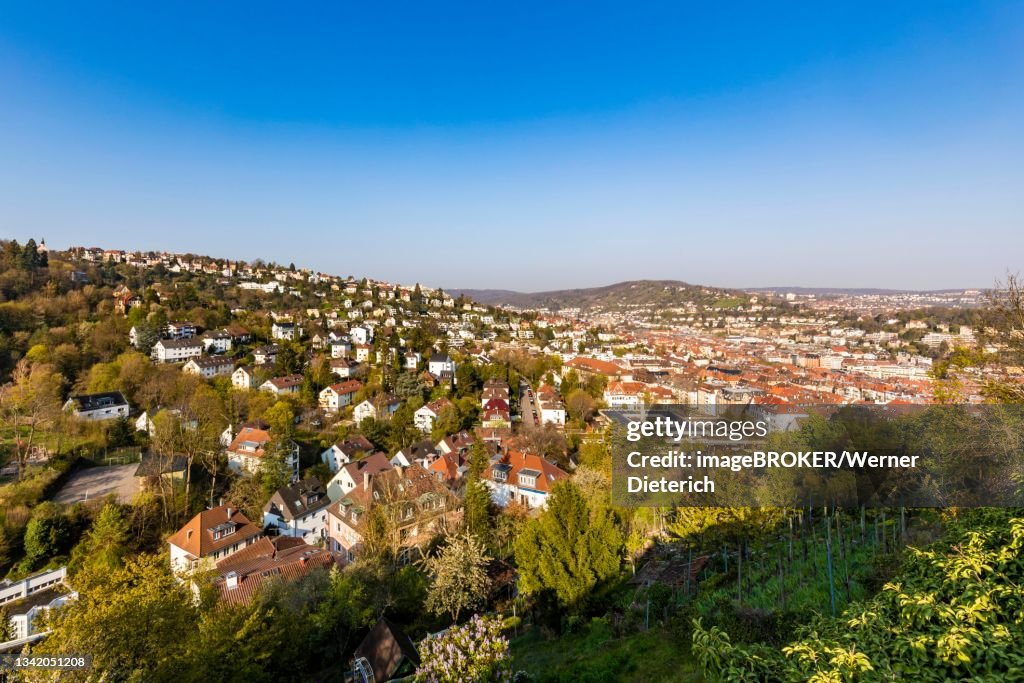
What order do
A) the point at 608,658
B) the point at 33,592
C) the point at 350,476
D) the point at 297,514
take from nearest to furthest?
the point at 608,658 < the point at 33,592 < the point at 297,514 < the point at 350,476

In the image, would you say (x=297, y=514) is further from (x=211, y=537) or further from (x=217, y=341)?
(x=217, y=341)

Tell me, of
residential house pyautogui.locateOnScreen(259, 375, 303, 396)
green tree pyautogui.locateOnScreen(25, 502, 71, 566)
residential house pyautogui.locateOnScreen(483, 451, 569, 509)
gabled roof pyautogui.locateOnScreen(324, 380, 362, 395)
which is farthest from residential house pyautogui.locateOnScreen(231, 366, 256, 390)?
residential house pyautogui.locateOnScreen(483, 451, 569, 509)

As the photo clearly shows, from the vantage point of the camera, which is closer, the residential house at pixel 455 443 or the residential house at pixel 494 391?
the residential house at pixel 455 443

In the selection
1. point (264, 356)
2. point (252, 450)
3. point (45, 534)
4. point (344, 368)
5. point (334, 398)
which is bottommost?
point (45, 534)

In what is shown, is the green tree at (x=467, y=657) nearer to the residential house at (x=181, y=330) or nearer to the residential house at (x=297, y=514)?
the residential house at (x=297, y=514)

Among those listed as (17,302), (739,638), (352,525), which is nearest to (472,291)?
(17,302)

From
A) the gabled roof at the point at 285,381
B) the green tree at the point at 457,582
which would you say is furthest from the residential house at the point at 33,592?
the gabled roof at the point at 285,381

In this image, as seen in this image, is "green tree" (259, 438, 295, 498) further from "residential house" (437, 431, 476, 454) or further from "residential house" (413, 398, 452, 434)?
"residential house" (413, 398, 452, 434)

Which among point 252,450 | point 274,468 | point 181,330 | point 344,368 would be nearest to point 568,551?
point 274,468
